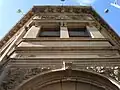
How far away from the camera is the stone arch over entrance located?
914 cm

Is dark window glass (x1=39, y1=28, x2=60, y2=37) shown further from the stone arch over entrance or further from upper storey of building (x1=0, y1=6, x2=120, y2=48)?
the stone arch over entrance

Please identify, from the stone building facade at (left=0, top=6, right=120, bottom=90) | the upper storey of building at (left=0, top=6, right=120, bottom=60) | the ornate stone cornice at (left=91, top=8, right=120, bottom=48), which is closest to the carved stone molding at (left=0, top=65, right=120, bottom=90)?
the stone building facade at (left=0, top=6, right=120, bottom=90)

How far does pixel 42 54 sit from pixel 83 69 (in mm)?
2374

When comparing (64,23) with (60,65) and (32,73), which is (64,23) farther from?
(32,73)

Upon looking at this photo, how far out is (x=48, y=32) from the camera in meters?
18.2

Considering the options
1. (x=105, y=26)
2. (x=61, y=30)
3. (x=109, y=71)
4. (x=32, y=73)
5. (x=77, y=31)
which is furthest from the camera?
(x=105, y=26)

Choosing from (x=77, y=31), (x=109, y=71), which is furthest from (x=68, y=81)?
(x=77, y=31)

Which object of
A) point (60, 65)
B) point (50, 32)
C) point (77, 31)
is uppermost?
point (77, 31)

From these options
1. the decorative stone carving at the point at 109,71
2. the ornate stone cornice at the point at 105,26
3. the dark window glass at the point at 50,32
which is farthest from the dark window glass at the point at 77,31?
the decorative stone carving at the point at 109,71

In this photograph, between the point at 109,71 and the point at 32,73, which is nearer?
the point at 32,73

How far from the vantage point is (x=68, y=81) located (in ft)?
31.2

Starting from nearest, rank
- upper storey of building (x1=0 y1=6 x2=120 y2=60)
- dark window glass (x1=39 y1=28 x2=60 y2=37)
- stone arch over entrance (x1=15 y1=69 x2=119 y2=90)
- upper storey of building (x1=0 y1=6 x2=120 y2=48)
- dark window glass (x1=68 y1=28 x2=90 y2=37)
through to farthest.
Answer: stone arch over entrance (x1=15 y1=69 x2=119 y2=90)
upper storey of building (x1=0 y1=6 x2=120 y2=60)
upper storey of building (x1=0 y1=6 x2=120 y2=48)
dark window glass (x1=39 y1=28 x2=60 y2=37)
dark window glass (x1=68 y1=28 x2=90 y2=37)

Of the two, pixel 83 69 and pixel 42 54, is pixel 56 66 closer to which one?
pixel 83 69

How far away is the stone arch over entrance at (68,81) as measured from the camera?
30.0 feet
